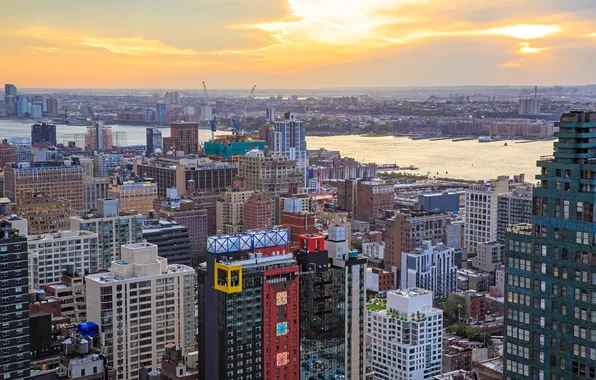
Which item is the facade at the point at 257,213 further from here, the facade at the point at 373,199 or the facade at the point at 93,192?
the facade at the point at 93,192

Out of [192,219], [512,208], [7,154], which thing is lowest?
[192,219]

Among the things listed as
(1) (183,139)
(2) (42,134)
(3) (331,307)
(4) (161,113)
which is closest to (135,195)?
(1) (183,139)

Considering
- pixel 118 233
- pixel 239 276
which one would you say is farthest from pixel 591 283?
pixel 118 233

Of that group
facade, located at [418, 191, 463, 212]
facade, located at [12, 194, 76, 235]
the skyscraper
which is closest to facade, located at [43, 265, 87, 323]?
facade, located at [12, 194, 76, 235]

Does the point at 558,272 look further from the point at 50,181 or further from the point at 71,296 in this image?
the point at 50,181

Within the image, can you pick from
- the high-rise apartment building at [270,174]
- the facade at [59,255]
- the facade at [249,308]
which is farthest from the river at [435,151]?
the facade at [249,308]

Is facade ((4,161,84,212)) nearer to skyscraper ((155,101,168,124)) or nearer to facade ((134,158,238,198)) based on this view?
facade ((134,158,238,198))
